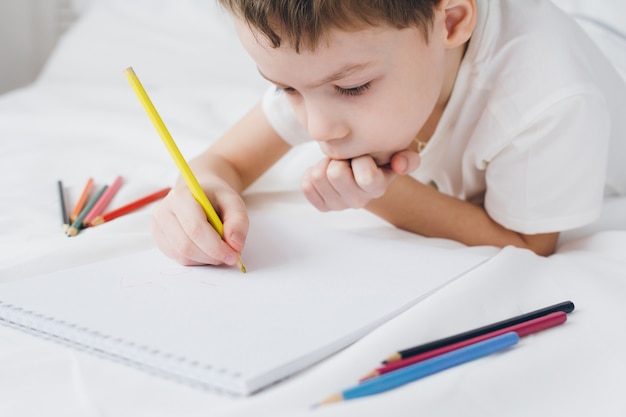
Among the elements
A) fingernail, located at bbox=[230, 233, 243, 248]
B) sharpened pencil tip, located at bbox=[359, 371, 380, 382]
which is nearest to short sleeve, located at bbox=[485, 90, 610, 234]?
fingernail, located at bbox=[230, 233, 243, 248]

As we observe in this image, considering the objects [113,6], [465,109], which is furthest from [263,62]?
[113,6]

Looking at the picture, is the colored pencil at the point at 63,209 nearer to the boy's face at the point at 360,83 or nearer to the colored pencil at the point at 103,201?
the colored pencil at the point at 103,201

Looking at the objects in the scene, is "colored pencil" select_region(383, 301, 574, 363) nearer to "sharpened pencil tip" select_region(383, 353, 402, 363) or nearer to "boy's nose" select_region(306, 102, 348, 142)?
"sharpened pencil tip" select_region(383, 353, 402, 363)

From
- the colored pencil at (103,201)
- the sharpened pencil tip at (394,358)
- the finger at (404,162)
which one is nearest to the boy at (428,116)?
the finger at (404,162)

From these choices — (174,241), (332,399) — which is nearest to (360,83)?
(174,241)

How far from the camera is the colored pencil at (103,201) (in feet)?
3.06

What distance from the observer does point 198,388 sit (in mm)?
516

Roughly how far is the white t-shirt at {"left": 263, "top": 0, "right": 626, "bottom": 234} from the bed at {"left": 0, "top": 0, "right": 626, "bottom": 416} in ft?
0.22

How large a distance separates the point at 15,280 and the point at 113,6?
1.24 meters

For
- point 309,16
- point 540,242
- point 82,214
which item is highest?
point 309,16

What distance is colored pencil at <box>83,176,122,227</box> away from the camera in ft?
3.06

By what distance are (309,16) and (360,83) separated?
0.09m

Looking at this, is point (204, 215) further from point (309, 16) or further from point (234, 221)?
point (309, 16)

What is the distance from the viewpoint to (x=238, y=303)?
63 cm
